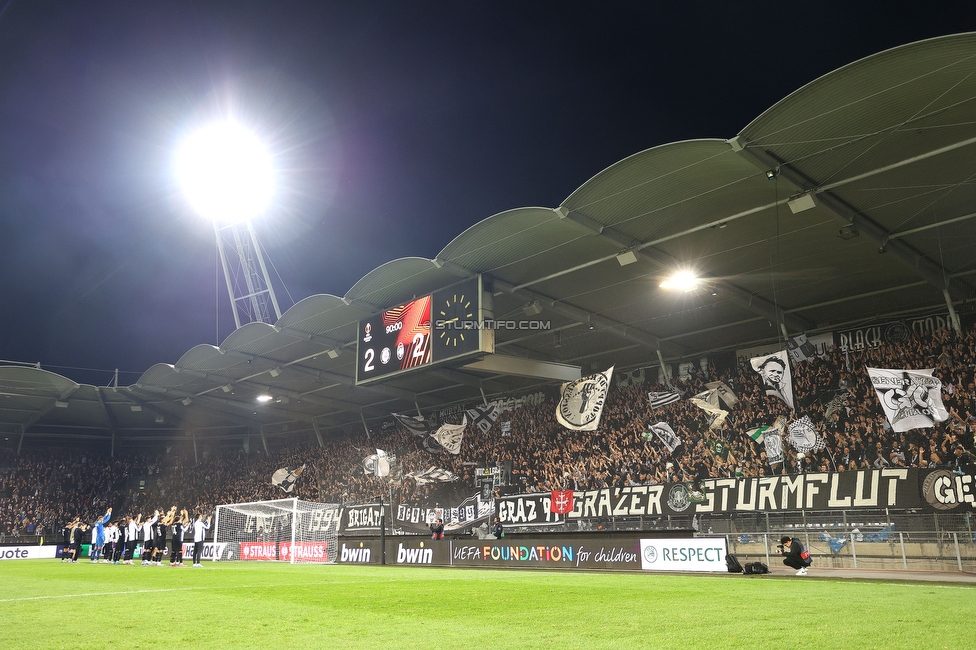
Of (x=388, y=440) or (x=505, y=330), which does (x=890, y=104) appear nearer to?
(x=505, y=330)

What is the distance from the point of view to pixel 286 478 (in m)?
45.5

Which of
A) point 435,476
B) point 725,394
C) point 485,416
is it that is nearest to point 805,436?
point 725,394

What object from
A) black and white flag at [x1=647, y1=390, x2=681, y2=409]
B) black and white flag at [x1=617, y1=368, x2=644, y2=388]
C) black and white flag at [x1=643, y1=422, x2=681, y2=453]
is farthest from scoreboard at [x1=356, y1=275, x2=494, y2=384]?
black and white flag at [x1=617, y1=368, x2=644, y2=388]

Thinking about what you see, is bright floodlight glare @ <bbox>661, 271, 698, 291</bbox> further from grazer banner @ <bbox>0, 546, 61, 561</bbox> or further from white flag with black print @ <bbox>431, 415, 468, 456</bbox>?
grazer banner @ <bbox>0, 546, 61, 561</bbox>

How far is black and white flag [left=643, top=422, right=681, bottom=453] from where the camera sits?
28375 millimetres

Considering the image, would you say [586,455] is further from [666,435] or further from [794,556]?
[794,556]

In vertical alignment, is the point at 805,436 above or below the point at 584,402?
below

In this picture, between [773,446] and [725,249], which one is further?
[773,446]

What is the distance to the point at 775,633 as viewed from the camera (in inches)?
271

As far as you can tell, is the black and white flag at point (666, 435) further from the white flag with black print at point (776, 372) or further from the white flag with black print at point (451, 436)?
the white flag with black print at point (451, 436)

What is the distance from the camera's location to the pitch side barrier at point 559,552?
1897 cm

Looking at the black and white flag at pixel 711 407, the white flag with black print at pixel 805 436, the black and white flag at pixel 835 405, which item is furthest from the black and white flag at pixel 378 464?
the black and white flag at pixel 835 405

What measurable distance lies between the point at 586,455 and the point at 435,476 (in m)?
9.29

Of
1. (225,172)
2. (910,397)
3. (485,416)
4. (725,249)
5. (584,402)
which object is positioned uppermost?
(225,172)
